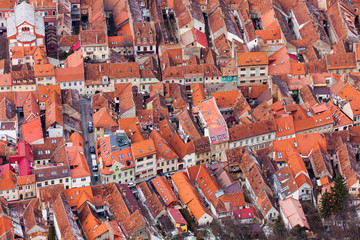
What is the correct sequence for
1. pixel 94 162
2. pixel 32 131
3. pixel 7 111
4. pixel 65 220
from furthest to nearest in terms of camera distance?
pixel 7 111
pixel 32 131
pixel 94 162
pixel 65 220

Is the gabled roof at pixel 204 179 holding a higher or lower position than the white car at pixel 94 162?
lower

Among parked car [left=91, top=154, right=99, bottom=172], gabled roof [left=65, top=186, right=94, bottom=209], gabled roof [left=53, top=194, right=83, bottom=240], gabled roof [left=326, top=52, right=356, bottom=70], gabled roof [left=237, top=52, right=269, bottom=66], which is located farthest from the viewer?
gabled roof [left=326, top=52, right=356, bottom=70]

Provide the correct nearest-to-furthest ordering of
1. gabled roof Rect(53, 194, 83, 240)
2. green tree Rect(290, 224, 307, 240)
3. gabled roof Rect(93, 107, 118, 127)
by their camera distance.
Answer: gabled roof Rect(53, 194, 83, 240) < green tree Rect(290, 224, 307, 240) < gabled roof Rect(93, 107, 118, 127)

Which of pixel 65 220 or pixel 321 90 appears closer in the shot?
pixel 65 220

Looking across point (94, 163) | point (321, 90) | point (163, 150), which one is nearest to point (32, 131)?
point (94, 163)

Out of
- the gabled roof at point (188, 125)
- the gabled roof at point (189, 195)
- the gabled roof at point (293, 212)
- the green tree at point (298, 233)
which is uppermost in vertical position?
the gabled roof at point (188, 125)

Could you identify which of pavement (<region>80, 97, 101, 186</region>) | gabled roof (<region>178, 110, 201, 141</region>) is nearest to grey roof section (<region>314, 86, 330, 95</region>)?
gabled roof (<region>178, 110, 201, 141</region>)

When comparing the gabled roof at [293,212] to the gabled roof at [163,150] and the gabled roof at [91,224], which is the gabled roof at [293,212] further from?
the gabled roof at [91,224]

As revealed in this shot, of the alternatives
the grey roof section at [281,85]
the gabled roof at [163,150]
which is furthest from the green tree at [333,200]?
the grey roof section at [281,85]

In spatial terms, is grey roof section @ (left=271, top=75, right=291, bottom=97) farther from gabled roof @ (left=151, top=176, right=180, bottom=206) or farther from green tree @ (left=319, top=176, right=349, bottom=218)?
gabled roof @ (left=151, top=176, right=180, bottom=206)

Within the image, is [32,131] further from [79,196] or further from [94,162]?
[79,196]

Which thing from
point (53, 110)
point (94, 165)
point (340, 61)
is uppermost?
point (340, 61)

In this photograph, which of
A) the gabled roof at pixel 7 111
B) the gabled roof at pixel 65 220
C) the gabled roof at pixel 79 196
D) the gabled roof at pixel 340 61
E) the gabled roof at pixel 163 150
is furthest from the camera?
the gabled roof at pixel 340 61

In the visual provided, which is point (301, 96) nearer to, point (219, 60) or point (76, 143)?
point (219, 60)
